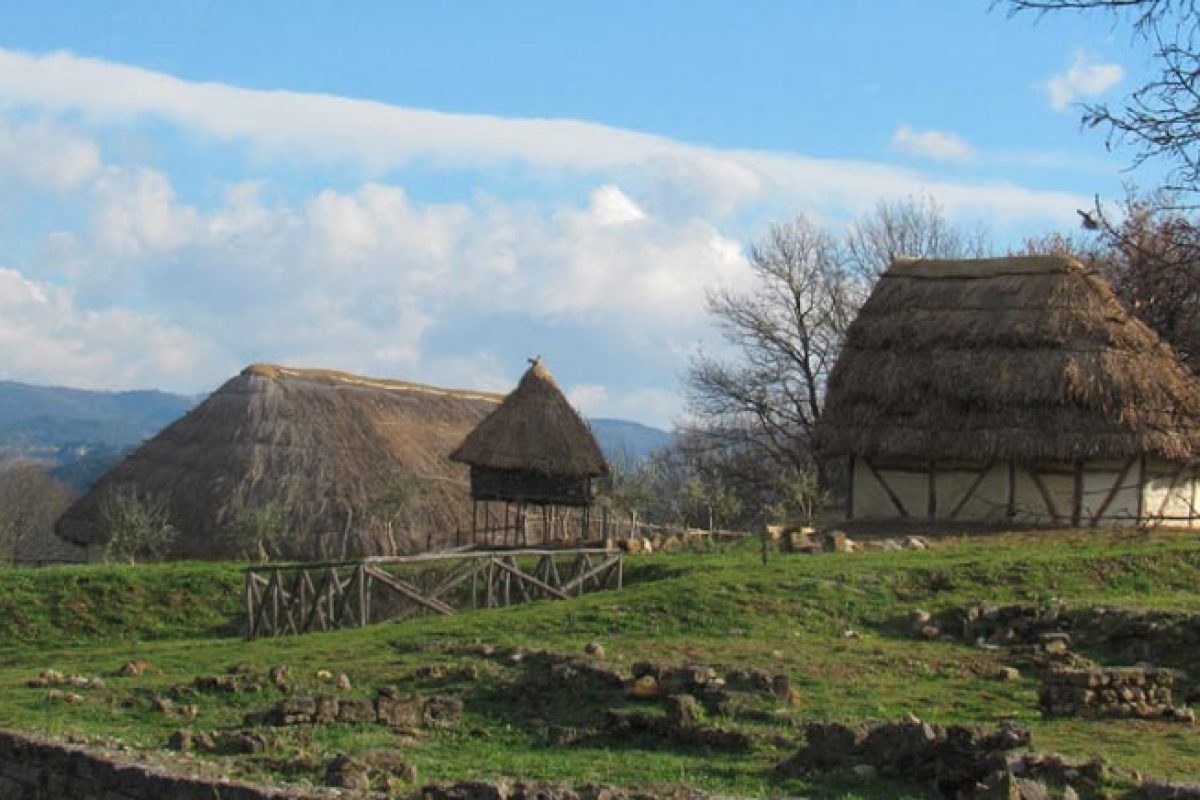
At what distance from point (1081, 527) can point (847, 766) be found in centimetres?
2122

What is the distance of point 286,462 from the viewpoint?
44.6 metres

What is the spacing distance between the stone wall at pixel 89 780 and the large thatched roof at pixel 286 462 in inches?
1108

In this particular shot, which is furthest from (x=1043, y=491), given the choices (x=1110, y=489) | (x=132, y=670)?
(x=132, y=670)

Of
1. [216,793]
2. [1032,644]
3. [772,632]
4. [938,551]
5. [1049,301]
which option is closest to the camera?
[216,793]

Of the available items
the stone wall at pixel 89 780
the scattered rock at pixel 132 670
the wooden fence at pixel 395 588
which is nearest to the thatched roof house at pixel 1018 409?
the wooden fence at pixel 395 588

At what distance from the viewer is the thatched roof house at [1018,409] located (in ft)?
107

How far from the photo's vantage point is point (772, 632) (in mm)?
20516

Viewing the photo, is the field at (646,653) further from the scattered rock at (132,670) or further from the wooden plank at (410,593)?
the wooden plank at (410,593)

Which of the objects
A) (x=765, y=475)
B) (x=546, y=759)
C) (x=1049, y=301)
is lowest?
(x=546, y=759)

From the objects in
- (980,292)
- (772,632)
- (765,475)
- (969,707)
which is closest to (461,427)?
(765,475)

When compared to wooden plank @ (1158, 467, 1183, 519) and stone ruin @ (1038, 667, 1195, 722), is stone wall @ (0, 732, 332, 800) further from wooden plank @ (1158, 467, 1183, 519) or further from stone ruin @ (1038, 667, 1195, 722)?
wooden plank @ (1158, 467, 1183, 519)

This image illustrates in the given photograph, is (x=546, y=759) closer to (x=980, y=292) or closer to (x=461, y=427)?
(x=980, y=292)

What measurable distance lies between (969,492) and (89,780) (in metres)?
24.1

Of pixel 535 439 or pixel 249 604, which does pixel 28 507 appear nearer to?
pixel 535 439
